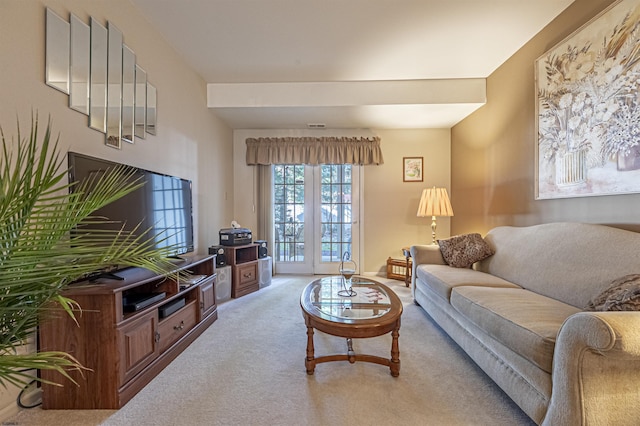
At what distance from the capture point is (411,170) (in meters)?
4.40

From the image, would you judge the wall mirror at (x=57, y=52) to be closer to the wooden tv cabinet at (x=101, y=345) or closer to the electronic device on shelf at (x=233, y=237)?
the wooden tv cabinet at (x=101, y=345)

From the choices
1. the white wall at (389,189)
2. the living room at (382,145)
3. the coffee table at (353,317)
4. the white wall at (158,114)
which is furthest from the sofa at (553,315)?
the white wall at (158,114)

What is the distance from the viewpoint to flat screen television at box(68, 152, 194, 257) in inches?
62.8

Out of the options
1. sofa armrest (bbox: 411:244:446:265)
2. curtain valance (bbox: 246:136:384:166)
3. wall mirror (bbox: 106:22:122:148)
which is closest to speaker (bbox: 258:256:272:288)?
curtain valance (bbox: 246:136:384:166)

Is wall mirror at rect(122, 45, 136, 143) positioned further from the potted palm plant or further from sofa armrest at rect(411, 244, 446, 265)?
sofa armrest at rect(411, 244, 446, 265)

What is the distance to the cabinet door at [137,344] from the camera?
151 cm

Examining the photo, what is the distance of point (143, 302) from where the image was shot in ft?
5.51

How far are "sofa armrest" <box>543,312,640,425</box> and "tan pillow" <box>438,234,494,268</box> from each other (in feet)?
5.42

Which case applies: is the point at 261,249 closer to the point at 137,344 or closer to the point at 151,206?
the point at 151,206

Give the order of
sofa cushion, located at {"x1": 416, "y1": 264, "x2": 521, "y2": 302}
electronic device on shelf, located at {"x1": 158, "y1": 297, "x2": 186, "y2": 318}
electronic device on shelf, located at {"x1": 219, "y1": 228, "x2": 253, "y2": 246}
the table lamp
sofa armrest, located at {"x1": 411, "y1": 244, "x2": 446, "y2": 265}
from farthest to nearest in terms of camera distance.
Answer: the table lamp, electronic device on shelf, located at {"x1": 219, "y1": 228, "x2": 253, "y2": 246}, sofa armrest, located at {"x1": 411, "y1": 244, "x2": 446, "y2": 265}, sofa cushion, located at {"x1": 416, "y1": 264, "x2": 521, "y2": 302}, electronic device on shelf, located at {"x1": 158, "y1": 297, "x2": 186, "y2": 318}

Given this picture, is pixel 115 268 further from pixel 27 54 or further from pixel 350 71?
pixel 350 71

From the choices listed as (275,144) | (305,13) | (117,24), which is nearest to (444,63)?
(305,13)

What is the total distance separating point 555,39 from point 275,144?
335cm

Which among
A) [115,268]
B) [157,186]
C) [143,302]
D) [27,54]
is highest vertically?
[27,54]
